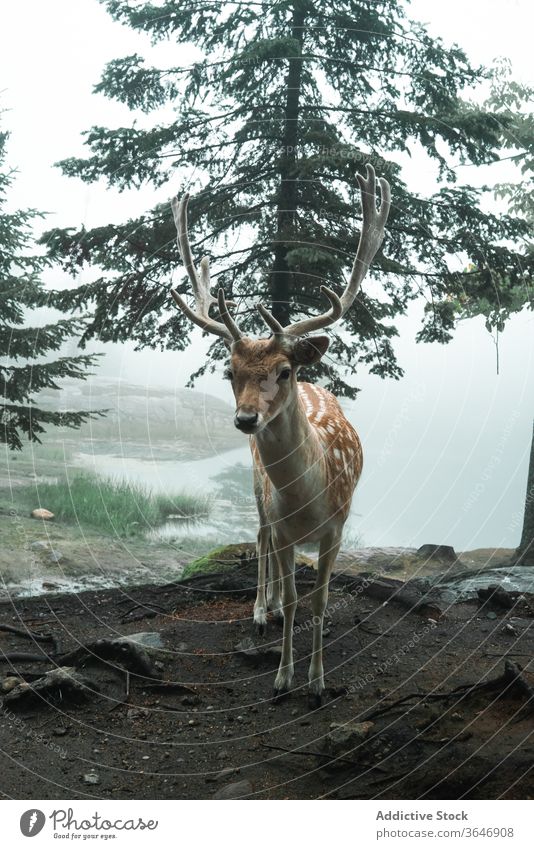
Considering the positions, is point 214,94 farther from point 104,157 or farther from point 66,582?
point 66,582

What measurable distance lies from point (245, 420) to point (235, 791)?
1189 mm

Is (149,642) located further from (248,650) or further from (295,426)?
(295,426)

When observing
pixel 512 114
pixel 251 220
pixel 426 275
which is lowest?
pixel 426 275

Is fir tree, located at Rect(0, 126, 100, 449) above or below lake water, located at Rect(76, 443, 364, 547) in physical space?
above

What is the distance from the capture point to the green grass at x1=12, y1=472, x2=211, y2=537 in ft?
18.5

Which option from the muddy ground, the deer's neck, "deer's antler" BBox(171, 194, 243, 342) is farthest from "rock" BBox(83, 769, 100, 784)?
"deer's antler" BBox(171, 194, 243, 342)

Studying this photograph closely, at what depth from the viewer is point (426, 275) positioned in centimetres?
406

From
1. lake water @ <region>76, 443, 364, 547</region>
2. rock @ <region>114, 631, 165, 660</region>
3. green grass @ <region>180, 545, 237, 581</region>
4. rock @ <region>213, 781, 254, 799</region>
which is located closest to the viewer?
rock @ <region>213, 781, 254, 799</region>

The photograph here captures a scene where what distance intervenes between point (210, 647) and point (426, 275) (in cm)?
229

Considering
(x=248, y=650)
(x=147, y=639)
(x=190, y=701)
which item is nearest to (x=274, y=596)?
(x=248, y=650)

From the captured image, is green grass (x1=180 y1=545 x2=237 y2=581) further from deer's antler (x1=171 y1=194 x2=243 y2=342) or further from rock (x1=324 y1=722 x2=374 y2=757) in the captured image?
rock (x1=324 y1=722 x2=374 y2=757)

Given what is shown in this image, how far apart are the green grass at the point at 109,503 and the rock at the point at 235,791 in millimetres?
3157

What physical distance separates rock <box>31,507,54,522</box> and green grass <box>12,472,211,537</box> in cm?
3
